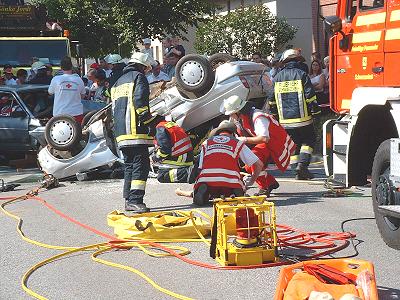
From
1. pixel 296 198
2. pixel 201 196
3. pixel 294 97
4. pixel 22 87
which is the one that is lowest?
pixel 296 198

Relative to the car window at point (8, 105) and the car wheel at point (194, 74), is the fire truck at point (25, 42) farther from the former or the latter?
the car wheel at point (194, 74)

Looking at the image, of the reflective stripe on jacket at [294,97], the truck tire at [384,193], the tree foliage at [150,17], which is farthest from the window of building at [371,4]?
the tree foliage at [150,17]

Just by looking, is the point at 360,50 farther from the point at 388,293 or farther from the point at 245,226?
the point at 388,293

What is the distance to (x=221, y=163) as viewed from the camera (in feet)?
28.4

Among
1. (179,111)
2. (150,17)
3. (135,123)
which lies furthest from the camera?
(150,17)

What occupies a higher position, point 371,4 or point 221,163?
point 371,4

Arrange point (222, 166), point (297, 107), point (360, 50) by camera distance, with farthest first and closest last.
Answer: point (297, 107), point (222, 166), point (360, 50)

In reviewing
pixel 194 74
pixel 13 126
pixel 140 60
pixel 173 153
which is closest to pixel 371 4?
pixel 140 60

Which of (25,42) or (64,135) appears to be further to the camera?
(25,42)

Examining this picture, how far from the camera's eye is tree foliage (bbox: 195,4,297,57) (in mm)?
23891

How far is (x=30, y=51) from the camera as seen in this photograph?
1805 centimetres

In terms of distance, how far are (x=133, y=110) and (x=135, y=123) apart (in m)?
0.15

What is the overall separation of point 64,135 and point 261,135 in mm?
3675

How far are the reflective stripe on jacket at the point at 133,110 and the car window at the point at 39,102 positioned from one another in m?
5.56
